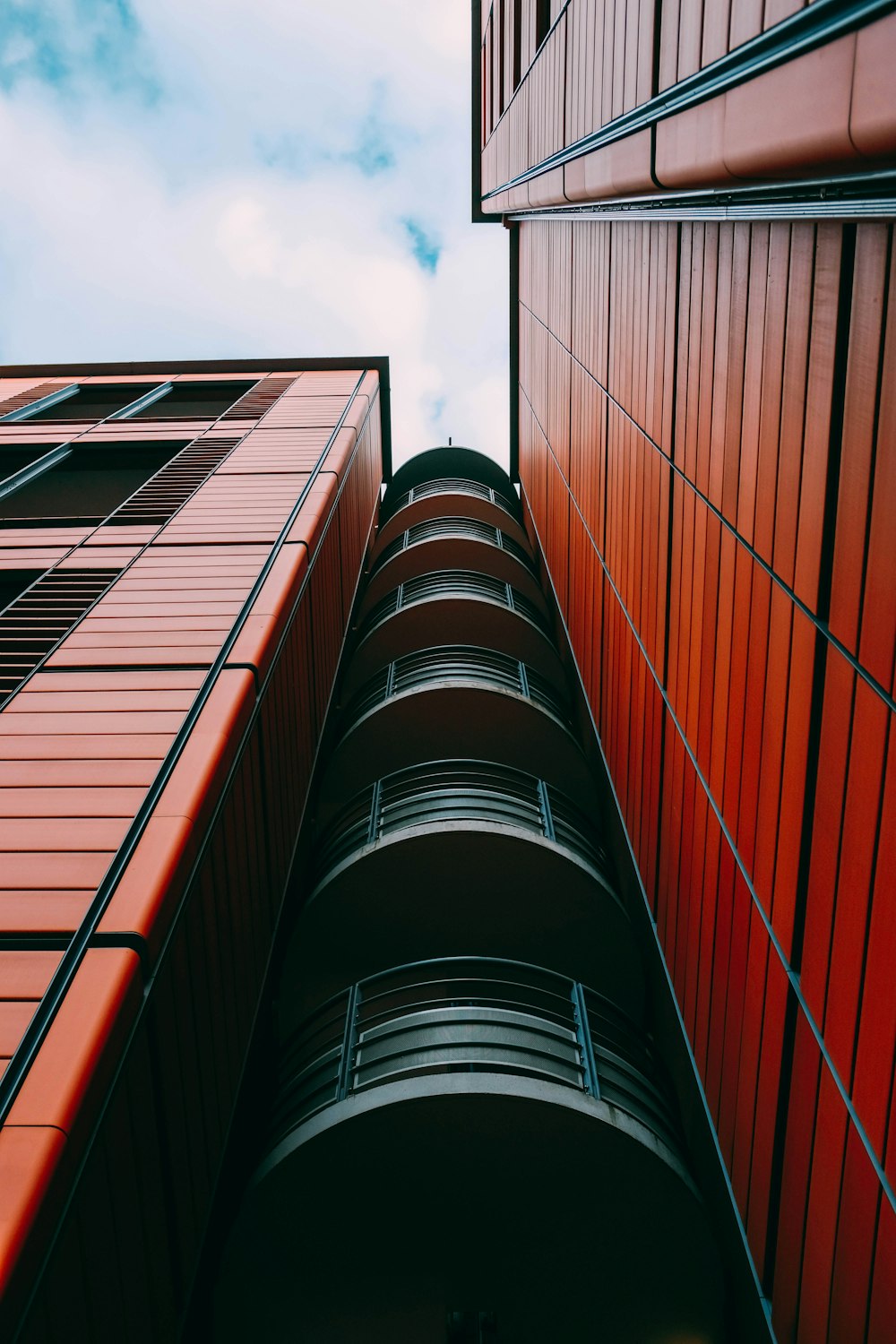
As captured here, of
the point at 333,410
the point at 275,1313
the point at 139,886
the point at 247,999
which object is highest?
the point at 333,410

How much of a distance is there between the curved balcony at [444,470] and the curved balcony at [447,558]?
6453 mm

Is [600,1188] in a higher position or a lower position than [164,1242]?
lower

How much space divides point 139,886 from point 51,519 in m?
10.3

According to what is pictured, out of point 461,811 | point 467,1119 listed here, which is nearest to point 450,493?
point 461,811

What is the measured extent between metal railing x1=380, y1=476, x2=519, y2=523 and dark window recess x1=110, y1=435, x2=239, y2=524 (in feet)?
20.5

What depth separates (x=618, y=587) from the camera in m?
12.4

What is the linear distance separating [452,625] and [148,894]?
38.6ft

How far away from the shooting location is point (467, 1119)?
23.9ft

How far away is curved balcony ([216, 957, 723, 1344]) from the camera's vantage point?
7.32 metres

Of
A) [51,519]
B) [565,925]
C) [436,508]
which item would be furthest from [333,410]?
[565,925]

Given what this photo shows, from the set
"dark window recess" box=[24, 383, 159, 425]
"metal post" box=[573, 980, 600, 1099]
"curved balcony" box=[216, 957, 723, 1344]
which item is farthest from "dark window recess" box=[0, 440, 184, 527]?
"curved balcony" box=[216, 957, 723, 1344]

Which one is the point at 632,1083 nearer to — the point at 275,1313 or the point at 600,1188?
the point at 600,1188

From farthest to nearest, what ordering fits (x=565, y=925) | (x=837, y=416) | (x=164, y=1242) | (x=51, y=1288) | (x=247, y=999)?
(x=565, y=925), (x=247, y=999), (x=164, y=1242), (x=837, y=416), (x=51, y=1288)

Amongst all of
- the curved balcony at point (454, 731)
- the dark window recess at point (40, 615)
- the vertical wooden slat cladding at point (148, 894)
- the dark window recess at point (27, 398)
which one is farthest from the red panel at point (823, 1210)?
the dark window recess at point (27, 398)
